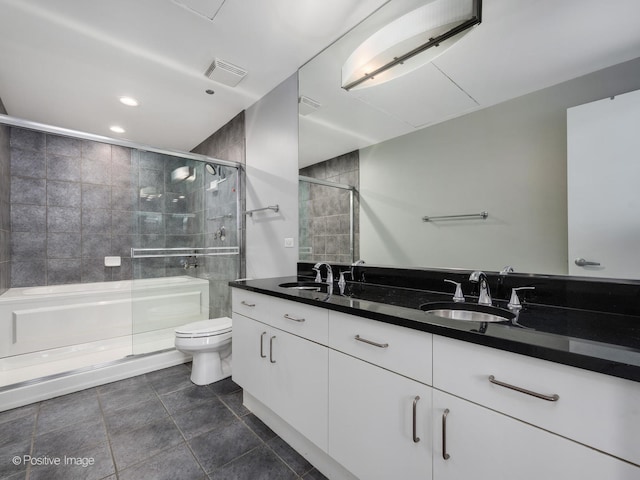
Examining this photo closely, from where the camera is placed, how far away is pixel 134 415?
1855 millimetres

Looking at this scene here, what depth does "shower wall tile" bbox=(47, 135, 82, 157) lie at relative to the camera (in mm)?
3402

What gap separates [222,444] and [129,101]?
3042mm

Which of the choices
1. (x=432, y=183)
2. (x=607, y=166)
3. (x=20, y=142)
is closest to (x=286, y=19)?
(x=432, y=183)

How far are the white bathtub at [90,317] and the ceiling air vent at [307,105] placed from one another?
1896 millimetres

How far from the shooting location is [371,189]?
6.11ft

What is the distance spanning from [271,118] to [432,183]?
170cm

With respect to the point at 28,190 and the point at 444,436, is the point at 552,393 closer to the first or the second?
the point at 444,436

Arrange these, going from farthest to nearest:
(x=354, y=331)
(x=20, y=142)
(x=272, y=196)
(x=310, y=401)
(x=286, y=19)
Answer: (x=20, y=142) → (x=272, y=196) → (x=286, y=19) → (x=310, y=401) → (x=354, y=331)

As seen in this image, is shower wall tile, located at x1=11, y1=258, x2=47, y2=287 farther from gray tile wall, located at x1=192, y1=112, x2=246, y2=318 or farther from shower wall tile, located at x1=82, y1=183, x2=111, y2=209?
gray tile wall, located at x1=192, y1=112, x2=246, y2=318

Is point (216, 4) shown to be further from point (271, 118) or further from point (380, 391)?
point (380, 391)

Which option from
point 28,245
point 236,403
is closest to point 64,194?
point 28,245

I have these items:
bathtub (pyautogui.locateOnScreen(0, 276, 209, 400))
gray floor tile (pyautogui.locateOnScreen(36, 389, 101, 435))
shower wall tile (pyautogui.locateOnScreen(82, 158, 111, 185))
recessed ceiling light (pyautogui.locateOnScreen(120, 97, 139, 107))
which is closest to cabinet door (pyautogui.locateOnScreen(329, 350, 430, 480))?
gray floor tile (pyautogui.locateOnScreen(36, 389, 101, 435))

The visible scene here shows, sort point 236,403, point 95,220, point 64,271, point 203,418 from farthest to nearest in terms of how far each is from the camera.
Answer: point 95,220 < point 64,271 < point 236,403 < point 203,418

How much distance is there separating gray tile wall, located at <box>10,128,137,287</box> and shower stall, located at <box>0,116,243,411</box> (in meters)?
0.01
